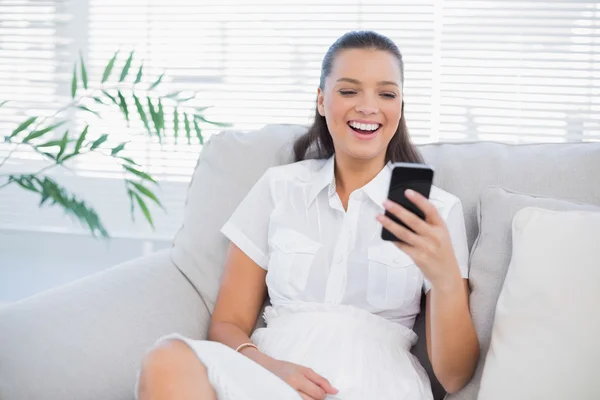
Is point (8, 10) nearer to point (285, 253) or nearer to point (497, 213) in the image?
point (285, 253)

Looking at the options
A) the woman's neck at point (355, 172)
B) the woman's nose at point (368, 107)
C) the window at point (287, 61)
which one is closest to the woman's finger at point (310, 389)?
the woman's neck at point (355, 172)

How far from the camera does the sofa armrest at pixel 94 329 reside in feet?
4.14

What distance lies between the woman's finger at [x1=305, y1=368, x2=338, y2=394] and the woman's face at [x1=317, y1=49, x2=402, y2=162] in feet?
1.52

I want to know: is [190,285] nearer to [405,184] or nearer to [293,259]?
[293,259]

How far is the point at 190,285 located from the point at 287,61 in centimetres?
156

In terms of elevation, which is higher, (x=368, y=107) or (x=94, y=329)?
(x=368, y=107)

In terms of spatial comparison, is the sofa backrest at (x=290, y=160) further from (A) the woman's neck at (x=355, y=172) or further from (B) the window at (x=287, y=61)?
(B) the window at (x=287, y=61)

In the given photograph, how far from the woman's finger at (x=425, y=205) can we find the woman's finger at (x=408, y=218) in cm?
2

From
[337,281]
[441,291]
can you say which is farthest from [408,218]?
[337,281]

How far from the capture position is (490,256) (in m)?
1.40

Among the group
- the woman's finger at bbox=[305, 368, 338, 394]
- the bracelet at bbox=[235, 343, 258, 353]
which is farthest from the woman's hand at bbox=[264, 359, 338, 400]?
the bracelet at bbox=[235, 343, 258, 353]

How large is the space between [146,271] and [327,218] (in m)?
0.43

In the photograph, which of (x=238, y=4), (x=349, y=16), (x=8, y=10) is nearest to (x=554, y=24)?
(x=349, y=16)

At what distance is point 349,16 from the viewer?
293 centimetres
